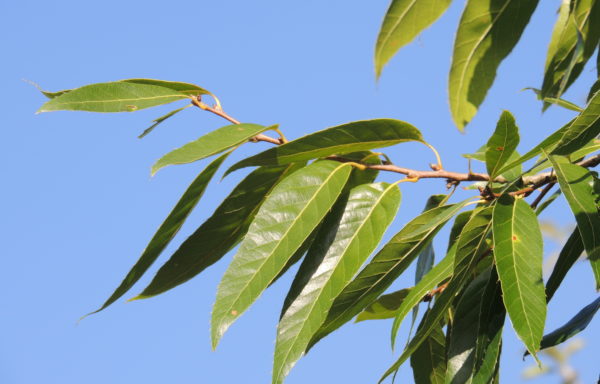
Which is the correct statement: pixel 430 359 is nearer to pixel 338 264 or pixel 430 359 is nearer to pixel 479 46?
pixel 338 264

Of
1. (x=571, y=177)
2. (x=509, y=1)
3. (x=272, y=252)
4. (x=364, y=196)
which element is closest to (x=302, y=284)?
(x=272, y=252)

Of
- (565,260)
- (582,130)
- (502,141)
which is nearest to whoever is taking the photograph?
(582,130)

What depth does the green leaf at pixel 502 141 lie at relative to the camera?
115 cm

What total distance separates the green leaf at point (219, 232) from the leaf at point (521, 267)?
41 centimetres

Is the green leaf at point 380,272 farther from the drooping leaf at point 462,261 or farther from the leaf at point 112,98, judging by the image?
the leaf at point 112,98

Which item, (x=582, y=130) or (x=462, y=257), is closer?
(x=582, y=130)

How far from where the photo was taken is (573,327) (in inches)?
51.6

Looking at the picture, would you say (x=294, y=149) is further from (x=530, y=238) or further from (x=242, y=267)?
(x=530, y=238)

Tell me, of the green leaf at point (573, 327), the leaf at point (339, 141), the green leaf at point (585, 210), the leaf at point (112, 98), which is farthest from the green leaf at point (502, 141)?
the leaf at point (112, 98)

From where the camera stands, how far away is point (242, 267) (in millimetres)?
1135

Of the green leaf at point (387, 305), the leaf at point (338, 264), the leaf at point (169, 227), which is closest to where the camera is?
the leaf at point (338, 264)

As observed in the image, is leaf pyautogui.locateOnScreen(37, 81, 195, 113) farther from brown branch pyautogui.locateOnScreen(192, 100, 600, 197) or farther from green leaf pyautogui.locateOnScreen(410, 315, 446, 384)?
green leaf pyautogui.locateOnScreen(410, 315, 446, 384)

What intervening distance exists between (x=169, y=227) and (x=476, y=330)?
1.75ft

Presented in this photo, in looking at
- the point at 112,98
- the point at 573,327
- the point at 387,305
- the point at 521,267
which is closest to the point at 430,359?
the point at 387,305
